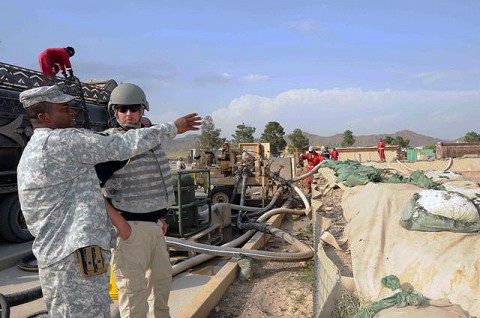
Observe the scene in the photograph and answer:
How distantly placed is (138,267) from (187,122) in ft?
3.24

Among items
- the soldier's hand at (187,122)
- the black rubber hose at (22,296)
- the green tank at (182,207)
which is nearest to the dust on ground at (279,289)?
the green tank at (182,207)

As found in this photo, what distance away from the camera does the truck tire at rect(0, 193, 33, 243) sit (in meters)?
6.78

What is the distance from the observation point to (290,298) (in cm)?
417

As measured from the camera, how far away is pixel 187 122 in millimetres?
2141

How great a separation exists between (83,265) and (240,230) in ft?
21.0

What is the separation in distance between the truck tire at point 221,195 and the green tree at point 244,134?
2567cm

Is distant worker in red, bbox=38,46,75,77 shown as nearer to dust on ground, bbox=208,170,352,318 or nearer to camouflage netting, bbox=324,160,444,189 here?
dust on ground, bbox=208,170,352,318

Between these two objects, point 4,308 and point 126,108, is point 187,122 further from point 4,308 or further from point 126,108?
point 4,308

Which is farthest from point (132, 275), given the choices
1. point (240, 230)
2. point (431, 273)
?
point (240, 230)

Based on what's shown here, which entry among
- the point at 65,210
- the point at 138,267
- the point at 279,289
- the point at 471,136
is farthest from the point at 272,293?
the point at 471,136

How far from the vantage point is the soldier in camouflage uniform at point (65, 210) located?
68.7 inches

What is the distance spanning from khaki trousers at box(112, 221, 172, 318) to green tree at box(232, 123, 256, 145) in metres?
33.7

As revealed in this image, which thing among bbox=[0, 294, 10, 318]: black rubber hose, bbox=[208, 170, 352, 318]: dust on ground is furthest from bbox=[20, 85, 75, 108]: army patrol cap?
bbox=[208, 170, 352, 318]: dust on ground

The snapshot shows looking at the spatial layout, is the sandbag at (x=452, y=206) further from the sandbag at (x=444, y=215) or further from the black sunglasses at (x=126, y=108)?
the black sunglasses at (x=126, y=108)
